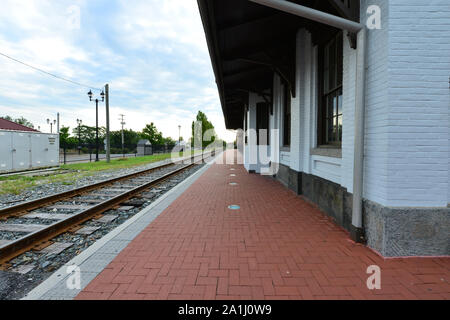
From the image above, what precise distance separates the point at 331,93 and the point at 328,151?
1391 millimetres

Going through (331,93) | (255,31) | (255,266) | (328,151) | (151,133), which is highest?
(151,133)

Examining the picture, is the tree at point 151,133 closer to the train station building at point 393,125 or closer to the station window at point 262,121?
the station window at point 262,121

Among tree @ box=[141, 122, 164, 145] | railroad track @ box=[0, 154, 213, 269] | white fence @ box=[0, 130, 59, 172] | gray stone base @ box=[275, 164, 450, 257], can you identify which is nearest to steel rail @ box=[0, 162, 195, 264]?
railroad track @ box=[0, 154, 213, 269]

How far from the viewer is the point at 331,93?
208 inches

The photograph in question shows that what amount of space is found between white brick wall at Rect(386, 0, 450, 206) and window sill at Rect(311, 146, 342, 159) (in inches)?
54.7

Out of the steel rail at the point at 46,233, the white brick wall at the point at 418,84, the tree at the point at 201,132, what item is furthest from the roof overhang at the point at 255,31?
the tree at the point at 201,132

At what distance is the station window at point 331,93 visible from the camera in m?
4.87

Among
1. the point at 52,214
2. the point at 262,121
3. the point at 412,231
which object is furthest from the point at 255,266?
the point at 262,121

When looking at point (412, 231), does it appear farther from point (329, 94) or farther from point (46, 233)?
point (46, 233)

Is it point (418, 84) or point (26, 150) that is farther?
point (26, 150)

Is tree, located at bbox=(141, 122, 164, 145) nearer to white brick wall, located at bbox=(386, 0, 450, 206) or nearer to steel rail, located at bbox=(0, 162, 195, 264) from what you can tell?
steel rail, located at bbox=(0, 162, 195, 264)

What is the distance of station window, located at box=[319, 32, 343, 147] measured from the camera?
16.0 feet

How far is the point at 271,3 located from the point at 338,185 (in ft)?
10.8

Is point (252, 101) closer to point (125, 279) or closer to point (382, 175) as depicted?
point (382, 175)
